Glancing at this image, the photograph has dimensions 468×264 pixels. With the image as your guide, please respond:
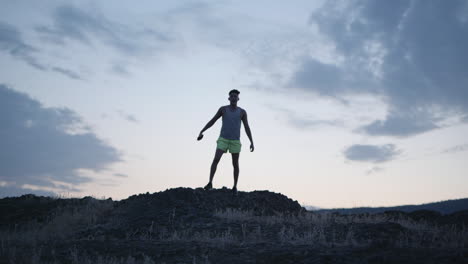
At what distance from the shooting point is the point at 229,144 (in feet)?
37.7

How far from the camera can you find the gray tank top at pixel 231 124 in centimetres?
1145

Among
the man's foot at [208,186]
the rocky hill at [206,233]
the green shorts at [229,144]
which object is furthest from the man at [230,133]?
the rocky hill at [206,233]

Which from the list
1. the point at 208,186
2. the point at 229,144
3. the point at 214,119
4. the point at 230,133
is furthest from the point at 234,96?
the point at 208,186

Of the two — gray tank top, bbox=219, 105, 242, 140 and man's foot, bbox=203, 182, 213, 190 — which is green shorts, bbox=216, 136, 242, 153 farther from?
man's foot, bbox=203, 182, 213, 190

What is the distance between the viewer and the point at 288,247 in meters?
6.78

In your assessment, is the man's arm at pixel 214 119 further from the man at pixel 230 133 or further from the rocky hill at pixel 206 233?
the rocky hill at pixel 206 233

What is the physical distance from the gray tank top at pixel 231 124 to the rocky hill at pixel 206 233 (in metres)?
2.00

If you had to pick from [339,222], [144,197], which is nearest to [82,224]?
[144,197]

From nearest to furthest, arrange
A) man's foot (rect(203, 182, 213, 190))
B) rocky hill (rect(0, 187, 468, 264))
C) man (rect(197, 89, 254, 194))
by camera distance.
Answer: rocky hill (rect(0, 187, 468, 264)), man (rect(197, 89, 254, 194)), man's foot (rect(203, 182, 213, 190))

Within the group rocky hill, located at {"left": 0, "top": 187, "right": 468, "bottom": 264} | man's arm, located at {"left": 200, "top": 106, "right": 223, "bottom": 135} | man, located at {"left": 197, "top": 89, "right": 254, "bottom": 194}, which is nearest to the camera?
rocky hill, located at {"left": 0, "top": 187, "right": 468, "bottom": 264}

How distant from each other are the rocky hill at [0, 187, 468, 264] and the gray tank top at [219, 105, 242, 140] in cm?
200

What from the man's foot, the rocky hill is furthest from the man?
the rocky hill

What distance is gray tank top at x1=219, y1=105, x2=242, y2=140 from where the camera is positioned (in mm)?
11445

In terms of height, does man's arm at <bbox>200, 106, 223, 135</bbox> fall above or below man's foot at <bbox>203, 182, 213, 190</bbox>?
above
